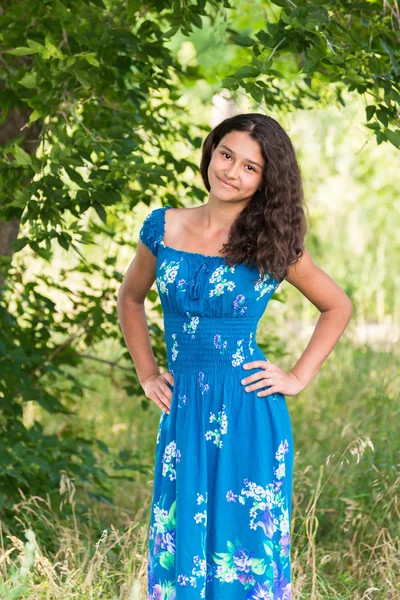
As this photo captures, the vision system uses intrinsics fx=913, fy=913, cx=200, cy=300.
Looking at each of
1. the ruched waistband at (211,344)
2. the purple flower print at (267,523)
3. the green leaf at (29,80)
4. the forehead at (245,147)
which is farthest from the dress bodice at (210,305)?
the green leaf at (29,80)

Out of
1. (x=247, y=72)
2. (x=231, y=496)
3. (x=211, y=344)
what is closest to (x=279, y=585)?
(x=231, y=496)

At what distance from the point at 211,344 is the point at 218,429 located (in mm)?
220

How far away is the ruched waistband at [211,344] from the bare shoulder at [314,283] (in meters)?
0.19

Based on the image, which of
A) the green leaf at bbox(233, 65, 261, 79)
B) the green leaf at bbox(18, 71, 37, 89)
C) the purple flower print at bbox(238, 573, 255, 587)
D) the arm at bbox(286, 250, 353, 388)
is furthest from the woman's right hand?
the green leaf at bbox(18, 71, 37, 89)

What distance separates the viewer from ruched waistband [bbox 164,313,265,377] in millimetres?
2377

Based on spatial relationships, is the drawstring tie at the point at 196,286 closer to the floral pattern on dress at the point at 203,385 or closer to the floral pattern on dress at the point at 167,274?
the floral pattern on dress at the point at 167,274

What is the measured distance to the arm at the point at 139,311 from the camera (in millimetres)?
2600

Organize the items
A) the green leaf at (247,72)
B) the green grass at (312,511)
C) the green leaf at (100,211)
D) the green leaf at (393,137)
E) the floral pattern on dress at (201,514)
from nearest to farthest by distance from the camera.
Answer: the floral pattern on dress at (201,514), the green leaf at (247,72), the green leaf at (393,137), the green grass at (312,511), the green leaf at (100,211)

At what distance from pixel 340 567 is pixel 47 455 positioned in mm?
1208

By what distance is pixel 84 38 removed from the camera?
9.77ft

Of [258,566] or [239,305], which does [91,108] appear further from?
[258,566]

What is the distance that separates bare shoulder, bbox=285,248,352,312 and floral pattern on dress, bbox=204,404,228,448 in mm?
414

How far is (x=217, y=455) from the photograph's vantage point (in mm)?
2338

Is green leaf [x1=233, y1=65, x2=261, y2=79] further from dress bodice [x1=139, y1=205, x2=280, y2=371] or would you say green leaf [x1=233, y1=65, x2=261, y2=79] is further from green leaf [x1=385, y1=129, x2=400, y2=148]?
dress bodice [x1=139, y1=205, x2=280, y2=371]
